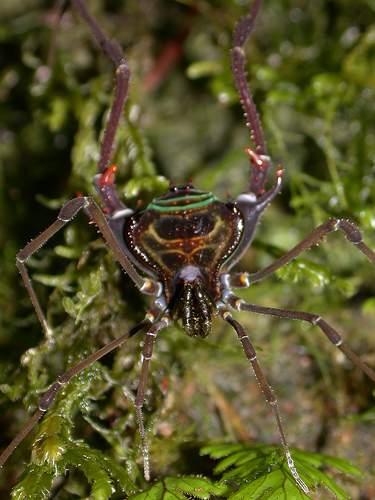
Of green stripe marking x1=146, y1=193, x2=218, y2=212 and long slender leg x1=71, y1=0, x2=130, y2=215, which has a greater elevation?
long slender leg x1=71, y1=0, x2=130, y2=215

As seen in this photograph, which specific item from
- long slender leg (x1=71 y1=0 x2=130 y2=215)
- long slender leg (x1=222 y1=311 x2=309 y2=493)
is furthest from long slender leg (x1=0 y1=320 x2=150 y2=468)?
long slender leg (x1=71 y1=0 x2=130 y2=215)

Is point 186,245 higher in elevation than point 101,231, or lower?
lower

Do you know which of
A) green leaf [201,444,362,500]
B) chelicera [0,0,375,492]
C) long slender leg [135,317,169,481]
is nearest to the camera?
green leaf [201,444,362,500]

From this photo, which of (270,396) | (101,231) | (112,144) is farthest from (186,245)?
(270,396)

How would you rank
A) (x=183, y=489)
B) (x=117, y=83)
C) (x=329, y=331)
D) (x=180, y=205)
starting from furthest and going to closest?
1. (x=117, y=83)
2. (x=180, y=205)
3. (x=329, y=331)
4. (x=183, y=489)

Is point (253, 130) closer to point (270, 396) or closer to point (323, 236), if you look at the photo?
point (323, 236)

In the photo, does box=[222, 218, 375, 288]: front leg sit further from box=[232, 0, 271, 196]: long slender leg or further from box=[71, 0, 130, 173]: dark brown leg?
box=[71, 0, 130, 173]: dark brown leg

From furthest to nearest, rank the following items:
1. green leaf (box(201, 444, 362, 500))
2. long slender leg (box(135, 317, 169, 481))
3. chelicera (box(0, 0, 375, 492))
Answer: chelicera (box(0, 0, 375, 492))
long slender leg (box(135, 317, 169, 481))
green leaf (box(201, 444, 362, 500))

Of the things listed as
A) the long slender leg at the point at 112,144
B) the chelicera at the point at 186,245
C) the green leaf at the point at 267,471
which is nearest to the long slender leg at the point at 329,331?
the chelicera at the point at 186,245

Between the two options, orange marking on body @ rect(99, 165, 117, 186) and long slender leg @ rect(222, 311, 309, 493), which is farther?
orange marking on body @ rect(99, 165, 117, 186)

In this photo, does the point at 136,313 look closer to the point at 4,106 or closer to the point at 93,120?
the point at 93,120
